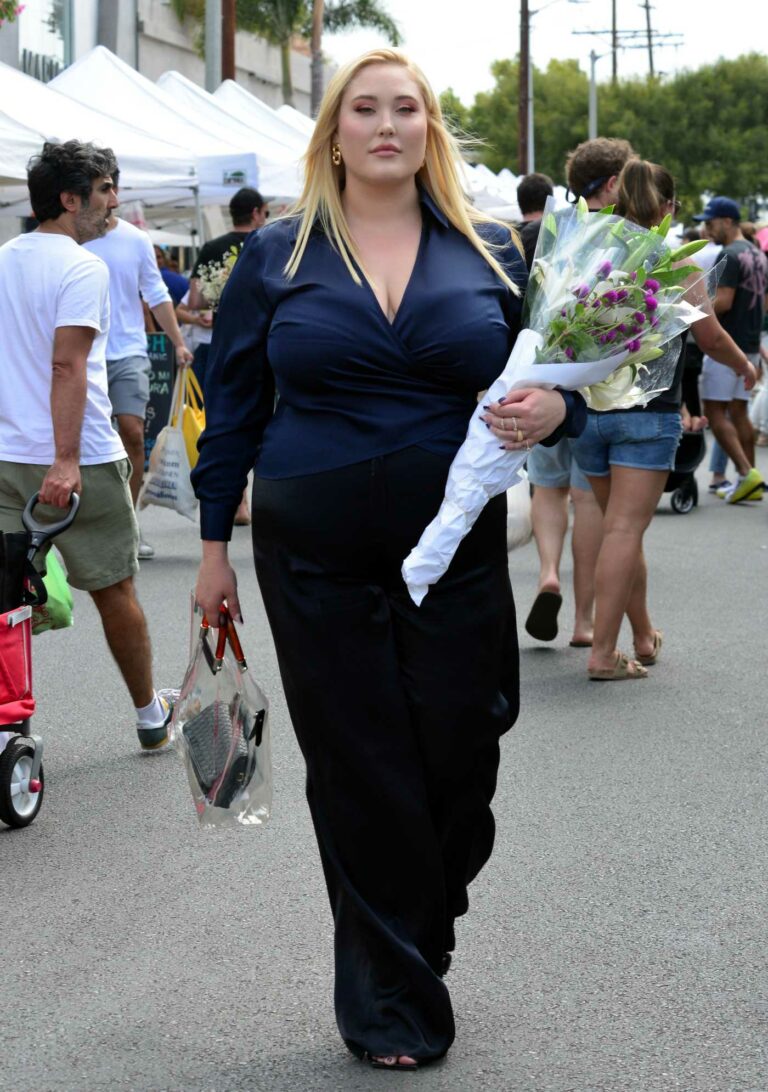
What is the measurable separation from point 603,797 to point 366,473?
252 centimetres

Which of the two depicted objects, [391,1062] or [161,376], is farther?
[161,376]

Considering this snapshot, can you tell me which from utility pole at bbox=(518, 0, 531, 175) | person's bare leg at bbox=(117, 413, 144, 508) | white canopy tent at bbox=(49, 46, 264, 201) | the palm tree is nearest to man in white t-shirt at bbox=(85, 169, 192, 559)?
person's bare leg at bbox=(117, 413, 144, 508)

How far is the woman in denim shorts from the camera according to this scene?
684 cm

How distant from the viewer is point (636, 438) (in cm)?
689

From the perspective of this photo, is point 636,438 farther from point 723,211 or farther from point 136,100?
point 136,100

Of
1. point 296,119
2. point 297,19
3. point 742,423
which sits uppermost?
point 297,19

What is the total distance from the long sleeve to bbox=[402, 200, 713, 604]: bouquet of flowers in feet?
1.48

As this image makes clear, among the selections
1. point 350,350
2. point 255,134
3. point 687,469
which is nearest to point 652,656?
point 687,469

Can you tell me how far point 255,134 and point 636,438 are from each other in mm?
13946

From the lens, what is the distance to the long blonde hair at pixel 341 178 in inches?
138

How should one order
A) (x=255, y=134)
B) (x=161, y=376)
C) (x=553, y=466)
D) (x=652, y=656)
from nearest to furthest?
(x=652, y=656)
(x=553, y=466)
(x=161, y=376)
(x=255, y=134)

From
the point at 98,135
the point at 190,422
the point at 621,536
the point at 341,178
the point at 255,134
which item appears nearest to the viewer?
the point at 341,178

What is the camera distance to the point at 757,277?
42.6ft

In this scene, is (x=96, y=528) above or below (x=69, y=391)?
below
